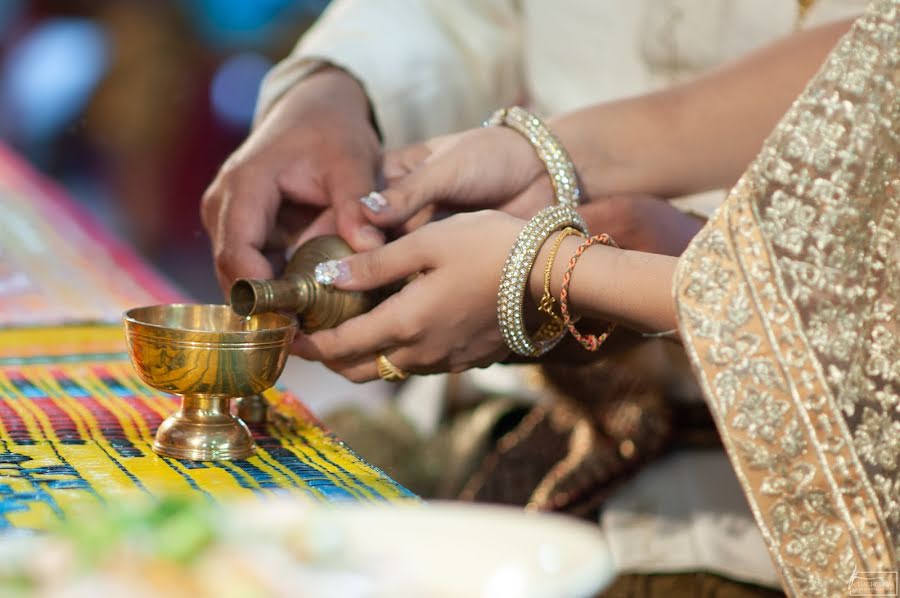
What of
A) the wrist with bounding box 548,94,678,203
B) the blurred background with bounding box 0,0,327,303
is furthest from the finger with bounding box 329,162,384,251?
the blurred background with bounding box 0,0,327,303

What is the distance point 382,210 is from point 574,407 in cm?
65

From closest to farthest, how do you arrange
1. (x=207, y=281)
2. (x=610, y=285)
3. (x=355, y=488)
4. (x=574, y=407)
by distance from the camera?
(x=355, y=488) < (x=610, y=285) < (x=574, y=407) < (x=207, y=281)

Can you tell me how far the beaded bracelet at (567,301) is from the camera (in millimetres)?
895

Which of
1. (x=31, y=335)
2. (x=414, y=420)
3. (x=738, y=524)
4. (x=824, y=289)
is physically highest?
(x=824, y=289)

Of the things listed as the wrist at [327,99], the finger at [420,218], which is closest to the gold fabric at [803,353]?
the finger at [420,218]

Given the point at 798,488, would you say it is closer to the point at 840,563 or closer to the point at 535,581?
the point at 840,563

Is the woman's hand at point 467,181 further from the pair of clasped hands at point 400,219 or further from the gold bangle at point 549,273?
the gold bangle at point 549,273

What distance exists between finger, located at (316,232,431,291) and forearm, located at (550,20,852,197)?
1.16ft

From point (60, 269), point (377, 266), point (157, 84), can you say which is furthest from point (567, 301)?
point (157, 84)

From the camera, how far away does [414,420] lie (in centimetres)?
202

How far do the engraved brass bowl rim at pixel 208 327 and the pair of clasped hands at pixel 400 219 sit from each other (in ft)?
0.32

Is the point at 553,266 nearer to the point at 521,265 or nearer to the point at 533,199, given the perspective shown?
the point at 521,265

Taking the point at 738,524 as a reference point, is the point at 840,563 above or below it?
above

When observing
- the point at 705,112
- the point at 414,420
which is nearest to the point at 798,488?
the point at 705,112
